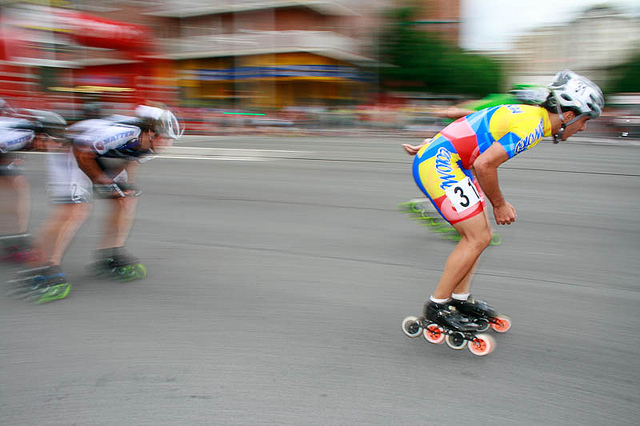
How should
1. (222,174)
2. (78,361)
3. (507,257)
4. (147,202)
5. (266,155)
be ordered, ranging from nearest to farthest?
1. (78,361)
2. (507,257)
3. (147,202)
4. (222,174)
5. (266,155)

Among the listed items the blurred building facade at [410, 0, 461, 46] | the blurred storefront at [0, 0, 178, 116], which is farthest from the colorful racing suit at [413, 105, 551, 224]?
the blurred building facade at [410, 0, 461, 46]

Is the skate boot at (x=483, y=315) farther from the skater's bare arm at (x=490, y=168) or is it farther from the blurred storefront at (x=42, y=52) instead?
the blurred storefront at (x=42, y=52)

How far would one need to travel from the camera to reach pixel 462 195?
3.07 meters

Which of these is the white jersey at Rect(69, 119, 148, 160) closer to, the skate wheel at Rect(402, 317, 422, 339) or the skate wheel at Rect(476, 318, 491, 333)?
the skate wheel at Rect(402, 317, 422, 339)

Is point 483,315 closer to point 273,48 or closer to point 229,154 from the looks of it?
point 229,154

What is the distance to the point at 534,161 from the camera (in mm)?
11766

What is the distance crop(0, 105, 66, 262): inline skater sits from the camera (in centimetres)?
413

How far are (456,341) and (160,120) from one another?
108 inches

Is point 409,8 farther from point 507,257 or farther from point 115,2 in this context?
point 507,257

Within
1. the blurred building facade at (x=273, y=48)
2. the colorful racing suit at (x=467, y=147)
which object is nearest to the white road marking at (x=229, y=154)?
the colorful racing suit at (x=467, y=147)

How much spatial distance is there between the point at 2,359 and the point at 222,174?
7.42m

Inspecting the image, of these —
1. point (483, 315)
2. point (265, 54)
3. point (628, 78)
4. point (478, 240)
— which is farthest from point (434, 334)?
point (628, 78)

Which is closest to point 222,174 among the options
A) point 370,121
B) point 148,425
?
point 148,425

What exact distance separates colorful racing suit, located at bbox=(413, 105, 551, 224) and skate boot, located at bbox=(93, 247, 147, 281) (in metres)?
2.64
